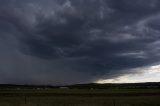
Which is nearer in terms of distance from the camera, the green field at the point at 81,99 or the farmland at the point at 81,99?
the green field at the point at 81,99

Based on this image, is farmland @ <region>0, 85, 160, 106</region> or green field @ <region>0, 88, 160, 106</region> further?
farmland @ <region>0, 85, 160, 106</region>
